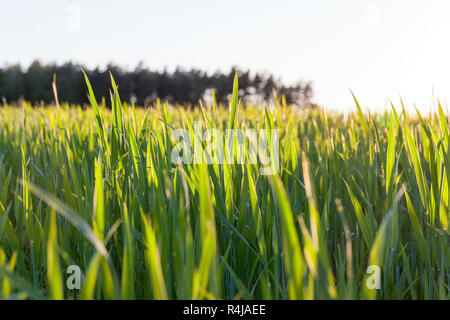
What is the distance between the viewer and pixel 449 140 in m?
0.82

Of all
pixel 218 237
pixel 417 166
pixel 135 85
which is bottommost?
pixel 218 237

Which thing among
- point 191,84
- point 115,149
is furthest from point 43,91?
point 115,149

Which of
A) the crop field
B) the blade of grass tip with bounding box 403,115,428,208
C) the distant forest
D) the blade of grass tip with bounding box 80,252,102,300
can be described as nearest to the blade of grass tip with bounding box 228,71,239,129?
the crop field

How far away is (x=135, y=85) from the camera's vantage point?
14367 millimetres

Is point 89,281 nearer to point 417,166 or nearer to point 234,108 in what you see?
point 234,108

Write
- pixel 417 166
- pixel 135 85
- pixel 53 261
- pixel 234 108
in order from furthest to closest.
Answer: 1. pixel 135 85
2. pixel 234 108
3. pixel 417 166
4. pixel 53 261

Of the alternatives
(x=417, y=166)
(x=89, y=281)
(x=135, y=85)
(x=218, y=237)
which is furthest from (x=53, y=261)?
(x=135, y=85)

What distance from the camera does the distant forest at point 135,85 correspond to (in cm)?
1341

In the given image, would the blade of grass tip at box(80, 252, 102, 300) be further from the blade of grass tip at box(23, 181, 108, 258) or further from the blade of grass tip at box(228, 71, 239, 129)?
the blade of grass tip at box(228, 71, 239, 129)

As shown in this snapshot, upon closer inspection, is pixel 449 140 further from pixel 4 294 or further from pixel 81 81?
pixel 81 81

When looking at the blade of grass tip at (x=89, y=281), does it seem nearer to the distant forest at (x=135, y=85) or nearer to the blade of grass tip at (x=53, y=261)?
the blade of grass tip at (x=53, y=261)
